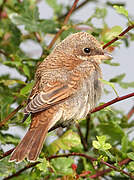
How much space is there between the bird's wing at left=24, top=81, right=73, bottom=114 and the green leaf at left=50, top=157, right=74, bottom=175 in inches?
13.1

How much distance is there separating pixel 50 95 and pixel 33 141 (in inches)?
13.3

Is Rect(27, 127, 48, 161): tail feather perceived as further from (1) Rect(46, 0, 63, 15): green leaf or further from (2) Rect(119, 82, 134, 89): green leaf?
(1) Rect(46, 0, 63, 15): green leaf

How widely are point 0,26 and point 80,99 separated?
111 centimetres

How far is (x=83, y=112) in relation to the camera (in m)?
3.05

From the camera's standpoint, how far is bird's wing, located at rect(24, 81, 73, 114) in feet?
9.15

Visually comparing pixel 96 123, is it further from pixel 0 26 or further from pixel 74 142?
pixel 0 26

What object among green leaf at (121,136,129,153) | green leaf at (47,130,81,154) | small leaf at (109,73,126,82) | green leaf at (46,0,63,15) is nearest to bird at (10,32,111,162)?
green leaf at (47,130,81,154)

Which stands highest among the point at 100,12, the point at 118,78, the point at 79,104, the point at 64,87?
the point at 100,12

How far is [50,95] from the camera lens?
2.88 metres

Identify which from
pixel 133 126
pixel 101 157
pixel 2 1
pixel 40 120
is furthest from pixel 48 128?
pixel 2 1

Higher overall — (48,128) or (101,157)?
(48,128)

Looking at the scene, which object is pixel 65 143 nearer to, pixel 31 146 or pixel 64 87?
pixel 31 146

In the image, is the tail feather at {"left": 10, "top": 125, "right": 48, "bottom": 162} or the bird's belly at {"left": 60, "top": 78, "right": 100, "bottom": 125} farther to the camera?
the bird's belly at {"left": 60, "top": 78, "right": 100, "bottom": 125}

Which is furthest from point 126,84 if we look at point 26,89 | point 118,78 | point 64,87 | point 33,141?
point 33,141
